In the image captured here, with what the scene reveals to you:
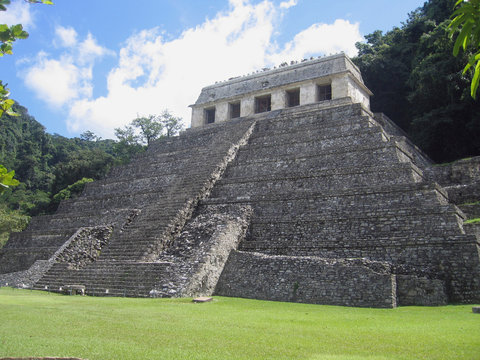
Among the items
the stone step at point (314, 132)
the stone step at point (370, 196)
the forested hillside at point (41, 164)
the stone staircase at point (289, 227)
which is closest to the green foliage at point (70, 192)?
the forested hillside at point (41, 164)

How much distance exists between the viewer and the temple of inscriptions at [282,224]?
30.8 feet

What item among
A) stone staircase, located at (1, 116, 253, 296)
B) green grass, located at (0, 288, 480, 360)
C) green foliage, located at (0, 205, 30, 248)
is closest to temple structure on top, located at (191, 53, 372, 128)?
stone staircase, located at (1, 116, 253, 296)

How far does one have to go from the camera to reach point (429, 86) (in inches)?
833

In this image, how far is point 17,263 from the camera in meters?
16.5

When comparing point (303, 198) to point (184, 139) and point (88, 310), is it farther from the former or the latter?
point (184, 139)

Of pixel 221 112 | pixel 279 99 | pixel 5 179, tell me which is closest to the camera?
pixel 5 179

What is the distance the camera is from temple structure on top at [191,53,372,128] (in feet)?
74.0

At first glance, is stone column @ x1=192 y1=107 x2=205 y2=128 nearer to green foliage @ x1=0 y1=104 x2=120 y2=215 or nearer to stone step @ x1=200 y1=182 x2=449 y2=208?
green foliage @ x1=0 y1=104 x2=120 y2=215

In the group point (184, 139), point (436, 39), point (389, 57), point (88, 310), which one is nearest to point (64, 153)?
point (184, 139)

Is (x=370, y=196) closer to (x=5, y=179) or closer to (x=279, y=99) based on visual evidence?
(x=5, y=179)

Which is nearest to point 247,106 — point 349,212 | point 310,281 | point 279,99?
point 279,99

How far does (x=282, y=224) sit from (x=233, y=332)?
7.18 m

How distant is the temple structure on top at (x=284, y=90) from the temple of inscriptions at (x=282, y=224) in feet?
1.46

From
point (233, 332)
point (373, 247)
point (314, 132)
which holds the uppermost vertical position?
point (314, 132)
